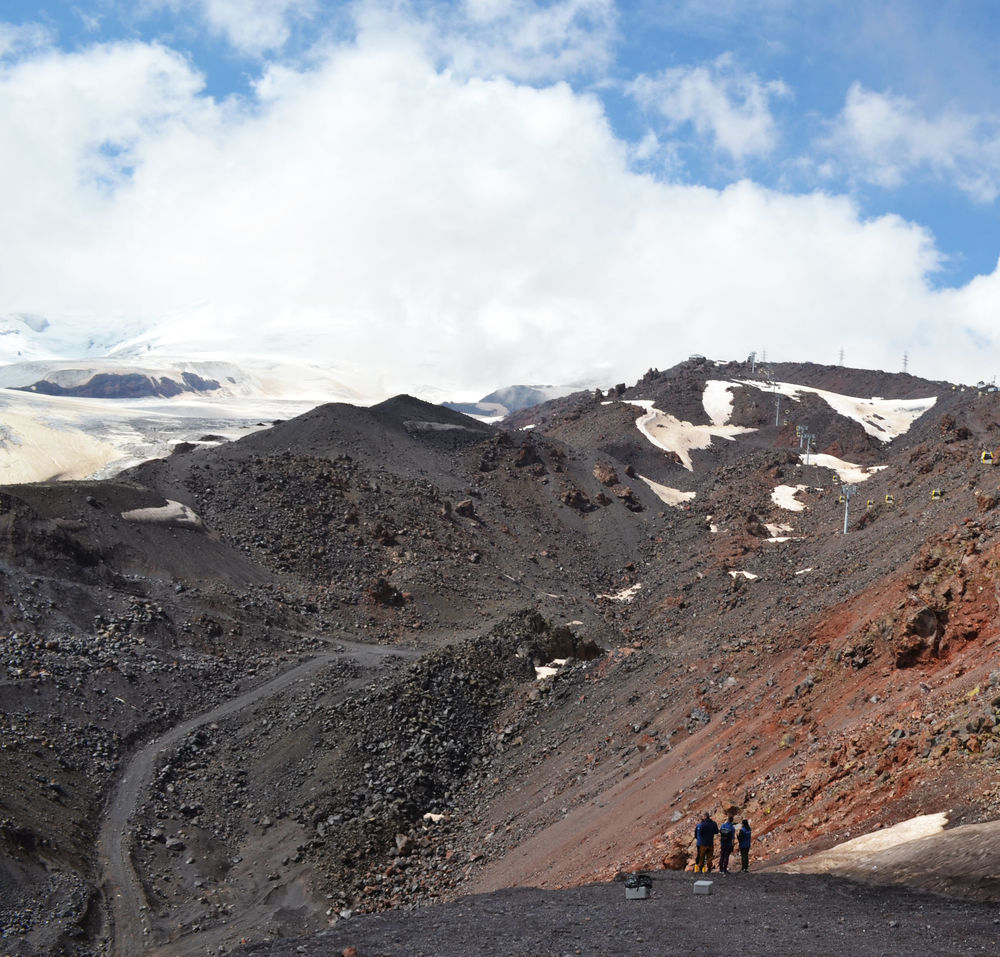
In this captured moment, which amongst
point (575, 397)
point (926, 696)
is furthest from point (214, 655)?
point (575, 397)

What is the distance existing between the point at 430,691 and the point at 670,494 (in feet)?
153

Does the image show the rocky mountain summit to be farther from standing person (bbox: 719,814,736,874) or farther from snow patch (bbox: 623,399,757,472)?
snow patch (bbox: 623,399,757,472)

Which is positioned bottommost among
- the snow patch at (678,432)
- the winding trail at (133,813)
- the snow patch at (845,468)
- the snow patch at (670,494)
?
the winding trail at (133,813)

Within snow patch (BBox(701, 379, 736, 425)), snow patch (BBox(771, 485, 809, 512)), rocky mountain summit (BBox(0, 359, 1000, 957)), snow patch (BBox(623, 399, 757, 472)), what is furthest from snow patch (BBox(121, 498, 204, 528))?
snow patch (BBox(701, 379, 736, 425))

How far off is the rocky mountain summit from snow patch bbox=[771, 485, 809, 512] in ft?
16.0

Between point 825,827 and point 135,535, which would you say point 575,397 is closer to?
point 135,535

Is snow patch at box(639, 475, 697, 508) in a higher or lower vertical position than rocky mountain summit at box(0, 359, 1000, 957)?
higher

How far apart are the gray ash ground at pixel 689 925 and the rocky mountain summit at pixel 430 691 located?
0.54 metres

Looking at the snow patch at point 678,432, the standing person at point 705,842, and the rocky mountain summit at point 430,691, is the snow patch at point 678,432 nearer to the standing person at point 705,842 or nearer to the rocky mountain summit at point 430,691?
the rocky mountain summit at point 430,691

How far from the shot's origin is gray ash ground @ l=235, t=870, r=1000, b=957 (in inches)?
410

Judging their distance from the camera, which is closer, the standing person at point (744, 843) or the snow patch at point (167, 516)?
the standing person at point (744, 843)

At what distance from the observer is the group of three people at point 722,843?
14.1m

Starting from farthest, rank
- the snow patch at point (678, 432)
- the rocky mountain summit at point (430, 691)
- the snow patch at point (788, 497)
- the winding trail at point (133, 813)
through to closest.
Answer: the snow patch at point (678, 432), the snow patch at point (788, 497), the winding trail at point (133, 813), the rocky mountain summit at point (430, 691)

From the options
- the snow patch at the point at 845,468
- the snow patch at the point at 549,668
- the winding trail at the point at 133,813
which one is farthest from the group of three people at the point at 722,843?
the snow patch at the point at 845,468
